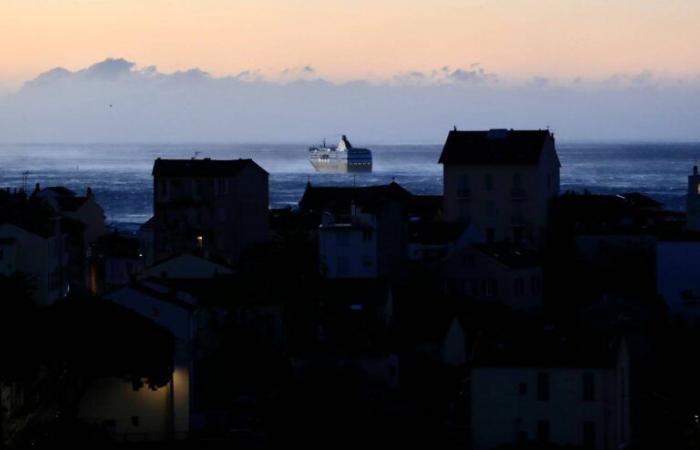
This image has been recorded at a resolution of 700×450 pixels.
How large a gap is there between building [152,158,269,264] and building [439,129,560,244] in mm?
5785

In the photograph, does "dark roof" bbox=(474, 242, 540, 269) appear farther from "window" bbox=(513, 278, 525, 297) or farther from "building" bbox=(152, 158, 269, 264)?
"building" bbox=(152, 158, 269, 264)

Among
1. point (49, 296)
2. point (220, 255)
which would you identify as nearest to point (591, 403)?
point (49, 296)

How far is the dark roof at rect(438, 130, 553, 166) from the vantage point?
5650 centimetres

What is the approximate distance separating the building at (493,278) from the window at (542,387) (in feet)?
49.1

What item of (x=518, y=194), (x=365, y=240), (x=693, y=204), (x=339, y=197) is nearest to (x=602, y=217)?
(x=518, y=194)

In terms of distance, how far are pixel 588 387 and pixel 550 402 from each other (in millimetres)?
604

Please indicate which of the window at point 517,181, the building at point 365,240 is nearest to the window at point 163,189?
the building at point 365,240

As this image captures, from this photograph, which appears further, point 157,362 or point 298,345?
point 298,345

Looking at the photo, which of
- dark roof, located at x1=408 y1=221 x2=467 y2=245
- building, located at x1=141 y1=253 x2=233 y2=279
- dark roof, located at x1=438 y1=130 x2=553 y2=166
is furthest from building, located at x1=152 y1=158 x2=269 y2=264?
building, located at x1=141 y1=253 x2=233 y2=279

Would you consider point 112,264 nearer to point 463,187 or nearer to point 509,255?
point 509,255

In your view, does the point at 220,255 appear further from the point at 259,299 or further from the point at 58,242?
the point at 259,299

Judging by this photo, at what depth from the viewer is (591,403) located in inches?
1232

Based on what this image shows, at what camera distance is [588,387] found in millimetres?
31312

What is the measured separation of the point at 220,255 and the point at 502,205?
29.7ft
